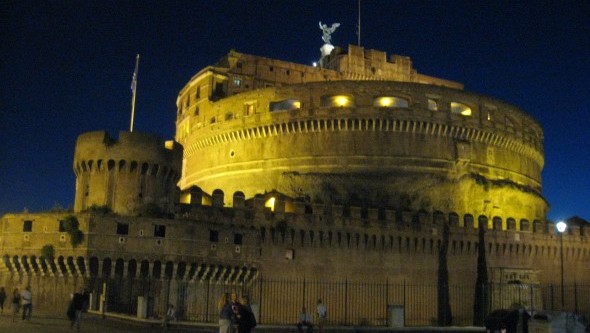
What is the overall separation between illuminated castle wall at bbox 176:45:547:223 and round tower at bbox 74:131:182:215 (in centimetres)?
1593

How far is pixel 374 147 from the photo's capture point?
1858 inches

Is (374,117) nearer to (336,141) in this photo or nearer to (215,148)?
(336,141)

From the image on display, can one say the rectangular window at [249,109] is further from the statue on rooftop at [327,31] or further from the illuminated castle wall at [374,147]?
the statue on rooftop at [327,31]

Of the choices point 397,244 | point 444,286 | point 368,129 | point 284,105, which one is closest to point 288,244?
point 397,244

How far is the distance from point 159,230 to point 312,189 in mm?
17857

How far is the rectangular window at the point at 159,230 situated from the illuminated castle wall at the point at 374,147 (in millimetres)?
17387

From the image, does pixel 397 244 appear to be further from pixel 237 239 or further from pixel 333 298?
pixel 237 239

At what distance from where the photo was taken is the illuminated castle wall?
46.4 metres

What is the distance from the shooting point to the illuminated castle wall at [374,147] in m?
46.4

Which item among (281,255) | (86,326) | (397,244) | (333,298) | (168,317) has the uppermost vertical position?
(397,244)

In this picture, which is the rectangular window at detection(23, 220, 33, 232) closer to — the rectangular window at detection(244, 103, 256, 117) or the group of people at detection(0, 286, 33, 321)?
the group of people at detection(0, 286, 33, 321)

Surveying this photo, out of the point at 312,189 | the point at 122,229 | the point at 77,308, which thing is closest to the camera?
the point at 77,308

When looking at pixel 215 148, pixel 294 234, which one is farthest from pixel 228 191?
pixel 294 234

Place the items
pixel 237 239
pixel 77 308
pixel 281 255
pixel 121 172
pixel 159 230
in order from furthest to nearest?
pixel 281 255
pixel 237 239
pixel 121 172
pixel 159 230
pixel 77 308
